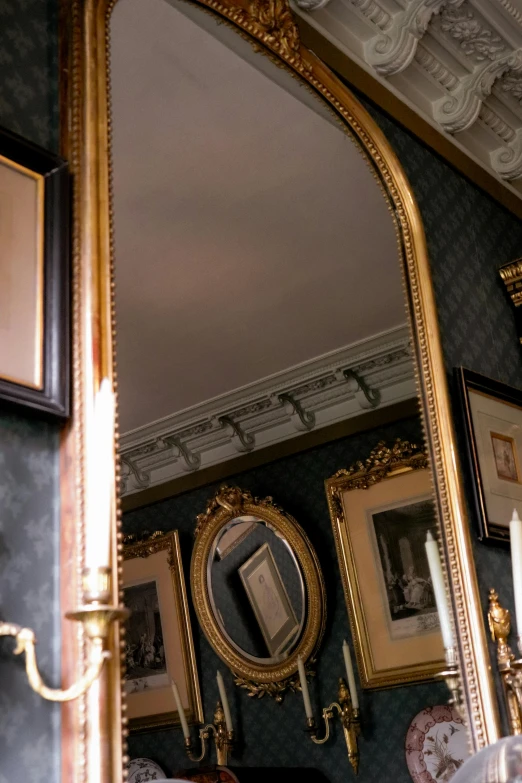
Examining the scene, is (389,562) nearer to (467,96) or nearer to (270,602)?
(270,602)

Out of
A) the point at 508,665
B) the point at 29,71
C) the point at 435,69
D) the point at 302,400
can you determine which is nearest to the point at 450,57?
the point at 435,69

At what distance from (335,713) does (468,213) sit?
1.72m

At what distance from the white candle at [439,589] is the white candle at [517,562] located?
0.20 m

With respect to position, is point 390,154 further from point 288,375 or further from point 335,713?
point 335,713

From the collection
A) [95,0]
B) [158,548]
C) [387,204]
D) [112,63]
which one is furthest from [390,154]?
[158,548]

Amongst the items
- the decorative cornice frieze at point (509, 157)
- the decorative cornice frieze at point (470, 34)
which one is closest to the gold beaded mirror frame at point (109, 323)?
the decorative cornice frieze at point (470, 34)

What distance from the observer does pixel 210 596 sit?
89.4 inches

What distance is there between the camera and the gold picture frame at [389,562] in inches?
95.3

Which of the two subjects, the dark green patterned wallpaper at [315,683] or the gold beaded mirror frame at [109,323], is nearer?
the gold beaded mirror frame at [109,323]

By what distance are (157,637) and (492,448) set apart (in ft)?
4.12

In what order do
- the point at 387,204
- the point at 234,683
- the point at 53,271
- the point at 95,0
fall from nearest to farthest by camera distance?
1. the point at 53,271
2. the point at 95,0
3. the point at 234,683
4. the point at 387,204

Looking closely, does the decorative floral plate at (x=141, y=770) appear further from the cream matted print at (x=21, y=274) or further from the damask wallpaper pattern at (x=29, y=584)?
the cream matted print at (x=21, y=274)

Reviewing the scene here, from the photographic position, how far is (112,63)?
88.7 inches

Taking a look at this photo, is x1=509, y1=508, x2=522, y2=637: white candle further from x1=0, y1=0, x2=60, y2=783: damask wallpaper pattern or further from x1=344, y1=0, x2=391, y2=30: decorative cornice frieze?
x1=344, y1=0, x2=391, y2=30: decorative cornice frieze
